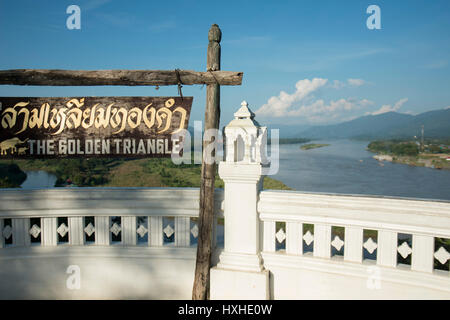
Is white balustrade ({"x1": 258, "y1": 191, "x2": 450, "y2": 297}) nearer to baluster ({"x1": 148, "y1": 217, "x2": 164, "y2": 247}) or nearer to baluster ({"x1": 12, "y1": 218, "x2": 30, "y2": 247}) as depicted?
baluster ({"x1": 148, "y1": 217, "x2": 164, "y2": 247})

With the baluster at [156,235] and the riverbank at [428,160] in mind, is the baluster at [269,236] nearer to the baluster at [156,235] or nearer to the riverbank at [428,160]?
the baluster at [156,235]

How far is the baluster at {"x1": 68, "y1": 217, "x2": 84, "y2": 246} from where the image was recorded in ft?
13.3

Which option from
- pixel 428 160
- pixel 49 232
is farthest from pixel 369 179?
pixel 49 232

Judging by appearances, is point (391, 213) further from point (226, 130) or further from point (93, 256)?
point (93, 256)

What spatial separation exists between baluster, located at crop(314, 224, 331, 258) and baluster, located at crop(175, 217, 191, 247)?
1.47 metres

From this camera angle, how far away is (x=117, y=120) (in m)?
4.05

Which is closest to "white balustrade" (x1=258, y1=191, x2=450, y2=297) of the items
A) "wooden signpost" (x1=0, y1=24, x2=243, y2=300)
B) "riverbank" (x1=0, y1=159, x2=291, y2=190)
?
"wooden signpost" (x1=0, y1=24, x2=243, y2=300)

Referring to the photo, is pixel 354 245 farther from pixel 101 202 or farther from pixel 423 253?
pixel 101 202

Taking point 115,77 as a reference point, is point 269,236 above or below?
below

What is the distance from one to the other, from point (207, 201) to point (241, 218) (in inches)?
16.6

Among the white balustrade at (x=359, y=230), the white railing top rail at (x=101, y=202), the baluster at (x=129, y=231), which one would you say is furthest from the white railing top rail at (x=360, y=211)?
the baluster at (x=129, y=231)

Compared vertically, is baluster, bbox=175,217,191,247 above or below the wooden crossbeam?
below

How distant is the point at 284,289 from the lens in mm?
3742
